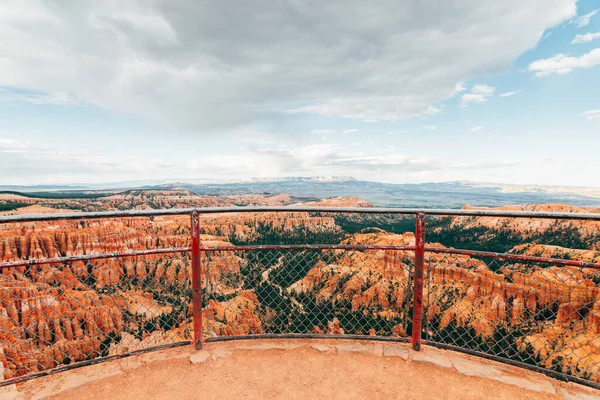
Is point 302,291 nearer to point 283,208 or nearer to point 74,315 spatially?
point 74,315

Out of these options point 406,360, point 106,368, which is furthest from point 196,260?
point 406,360

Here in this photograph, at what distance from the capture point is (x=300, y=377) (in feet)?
10.8

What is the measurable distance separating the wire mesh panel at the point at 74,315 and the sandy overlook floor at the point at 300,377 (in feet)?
1.22

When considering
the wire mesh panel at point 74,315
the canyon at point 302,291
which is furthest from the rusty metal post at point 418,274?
the canyon at point 302,291

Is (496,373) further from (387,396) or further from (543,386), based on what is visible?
(387,396)

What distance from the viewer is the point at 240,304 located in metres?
55.4

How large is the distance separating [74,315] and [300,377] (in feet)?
176

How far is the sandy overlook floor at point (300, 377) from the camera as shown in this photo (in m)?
3.06

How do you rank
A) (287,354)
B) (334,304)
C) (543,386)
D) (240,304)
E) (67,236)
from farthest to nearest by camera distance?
(67,236) < (334,304) < (240,304) < (287,354) < (543,386)

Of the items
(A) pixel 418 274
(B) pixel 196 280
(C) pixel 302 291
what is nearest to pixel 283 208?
(B) pixel 196 280

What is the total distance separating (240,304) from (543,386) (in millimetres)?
56604

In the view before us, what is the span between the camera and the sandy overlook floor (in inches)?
120

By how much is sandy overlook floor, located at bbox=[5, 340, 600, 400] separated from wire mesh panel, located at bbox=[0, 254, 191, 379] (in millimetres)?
373

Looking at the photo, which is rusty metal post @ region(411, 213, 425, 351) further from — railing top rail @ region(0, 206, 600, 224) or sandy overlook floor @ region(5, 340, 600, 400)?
sandy overlook floor @ region(5, 340, 600, 400)
